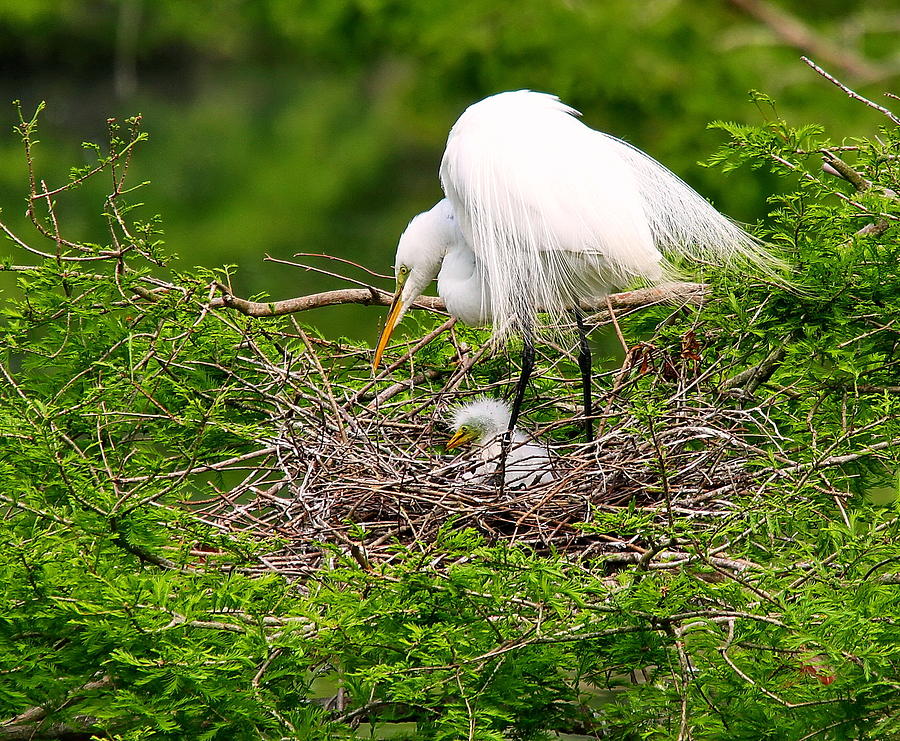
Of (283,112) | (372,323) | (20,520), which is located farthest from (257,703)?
(283,112)

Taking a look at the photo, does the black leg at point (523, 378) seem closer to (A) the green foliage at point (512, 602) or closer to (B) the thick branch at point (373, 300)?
(B) the thick branch at point (373, 300)

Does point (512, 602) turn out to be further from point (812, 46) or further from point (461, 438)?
point (812, 46)

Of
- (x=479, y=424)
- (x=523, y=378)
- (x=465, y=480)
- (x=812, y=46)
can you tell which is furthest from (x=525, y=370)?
(x=812, y=46)

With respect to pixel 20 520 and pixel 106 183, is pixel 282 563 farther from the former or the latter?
pixel 106 183

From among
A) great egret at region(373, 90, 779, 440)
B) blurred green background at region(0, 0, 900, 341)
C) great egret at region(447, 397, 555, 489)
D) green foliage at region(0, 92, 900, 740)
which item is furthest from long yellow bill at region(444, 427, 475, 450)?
blurred green background at region(0, 0, 900, 341)

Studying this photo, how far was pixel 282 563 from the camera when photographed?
205 cm

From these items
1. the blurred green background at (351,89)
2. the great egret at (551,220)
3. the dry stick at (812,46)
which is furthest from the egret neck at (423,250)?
the dry stick at (812,46)

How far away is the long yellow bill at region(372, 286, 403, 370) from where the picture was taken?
2.68m

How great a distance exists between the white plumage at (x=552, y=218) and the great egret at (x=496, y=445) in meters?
0.21

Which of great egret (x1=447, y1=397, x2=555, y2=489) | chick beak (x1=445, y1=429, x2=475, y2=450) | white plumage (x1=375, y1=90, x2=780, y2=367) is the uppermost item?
white plumage (x1=375, y1=90, x2=780, y2=367)

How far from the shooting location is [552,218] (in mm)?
2312

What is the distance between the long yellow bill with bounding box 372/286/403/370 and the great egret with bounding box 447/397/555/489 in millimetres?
212

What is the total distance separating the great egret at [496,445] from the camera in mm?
2402

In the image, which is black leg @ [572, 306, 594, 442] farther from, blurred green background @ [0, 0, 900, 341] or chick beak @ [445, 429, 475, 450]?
blurred green background @ [0, 0, 900, 341]
